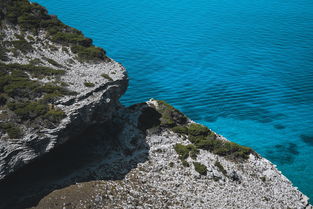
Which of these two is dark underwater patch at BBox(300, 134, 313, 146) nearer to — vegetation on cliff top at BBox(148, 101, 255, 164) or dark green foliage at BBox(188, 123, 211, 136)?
vegetation on cliff top at BBox(148, 101, 255, 164)

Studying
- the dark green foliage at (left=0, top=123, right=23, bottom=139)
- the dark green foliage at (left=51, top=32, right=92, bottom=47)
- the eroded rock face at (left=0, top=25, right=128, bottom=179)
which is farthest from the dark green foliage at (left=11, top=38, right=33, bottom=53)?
the dark green foliage at (left=0, top=123, right=23, bottom=139)

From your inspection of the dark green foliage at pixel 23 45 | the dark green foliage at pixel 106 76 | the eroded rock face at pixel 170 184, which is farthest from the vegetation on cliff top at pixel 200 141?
the dark green foliage at pixel 23 45

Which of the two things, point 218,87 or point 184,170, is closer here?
point 184,170

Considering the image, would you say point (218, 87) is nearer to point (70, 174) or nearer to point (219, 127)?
point (219, 127)

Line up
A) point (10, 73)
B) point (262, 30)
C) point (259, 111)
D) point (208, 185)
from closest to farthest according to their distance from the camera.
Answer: point (10, 73) → point (208, 185) → point (259, 111) → point (262, 30)

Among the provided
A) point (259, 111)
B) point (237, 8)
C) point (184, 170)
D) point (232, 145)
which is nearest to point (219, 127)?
point (259, 111)

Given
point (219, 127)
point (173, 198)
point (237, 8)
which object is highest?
point (237, 8)

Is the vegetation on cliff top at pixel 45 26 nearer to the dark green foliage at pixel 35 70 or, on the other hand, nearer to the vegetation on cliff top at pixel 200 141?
the dark green foliage at pixel 35 70
